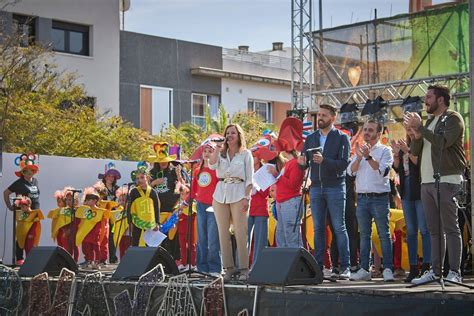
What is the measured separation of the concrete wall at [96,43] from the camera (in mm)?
27341

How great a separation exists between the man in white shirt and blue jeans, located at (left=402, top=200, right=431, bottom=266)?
0.92 ft

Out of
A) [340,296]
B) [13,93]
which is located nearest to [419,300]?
[340,296]

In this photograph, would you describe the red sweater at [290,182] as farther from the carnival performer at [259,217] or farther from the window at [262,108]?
the window at [262,108]

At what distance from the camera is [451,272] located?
25.6ft

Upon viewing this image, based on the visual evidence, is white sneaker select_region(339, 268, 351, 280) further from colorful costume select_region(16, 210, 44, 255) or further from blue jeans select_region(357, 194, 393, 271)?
colorful costume select_region(16, 210, 44, 255)

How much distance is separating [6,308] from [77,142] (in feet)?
42.8

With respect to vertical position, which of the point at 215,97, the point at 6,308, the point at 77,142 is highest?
the point at 215,97

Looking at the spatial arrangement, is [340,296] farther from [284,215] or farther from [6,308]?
[6,308]

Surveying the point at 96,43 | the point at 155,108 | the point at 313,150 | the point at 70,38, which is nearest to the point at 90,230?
the point at 313,150

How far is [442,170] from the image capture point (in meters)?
7.90

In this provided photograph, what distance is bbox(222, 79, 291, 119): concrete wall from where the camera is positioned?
111 feet

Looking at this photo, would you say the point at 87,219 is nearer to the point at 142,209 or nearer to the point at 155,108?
the point at 142,209

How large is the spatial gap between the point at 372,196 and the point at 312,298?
6.21ft

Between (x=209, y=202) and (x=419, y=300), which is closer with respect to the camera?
(x=419, y=300)
